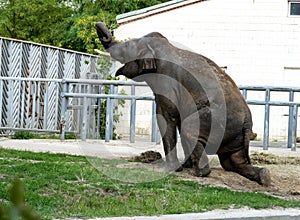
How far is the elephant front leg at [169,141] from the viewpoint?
792 centimetres

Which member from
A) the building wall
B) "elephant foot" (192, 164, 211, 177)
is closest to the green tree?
the building wall

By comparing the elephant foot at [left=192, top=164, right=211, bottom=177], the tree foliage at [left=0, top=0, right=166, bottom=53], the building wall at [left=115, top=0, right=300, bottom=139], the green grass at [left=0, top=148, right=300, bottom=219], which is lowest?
the green grass at [left=0, top=148, right=300, bottom=219]

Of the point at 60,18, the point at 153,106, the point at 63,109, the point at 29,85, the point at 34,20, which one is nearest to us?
the point at 153,106

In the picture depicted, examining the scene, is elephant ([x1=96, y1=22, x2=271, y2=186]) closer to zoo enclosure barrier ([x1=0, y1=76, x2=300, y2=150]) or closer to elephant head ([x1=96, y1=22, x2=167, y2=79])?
elephant head ([x1=96, y1=22, x2=167, y2=79])

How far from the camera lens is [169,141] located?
7.98m

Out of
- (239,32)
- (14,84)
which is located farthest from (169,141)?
(239,32)

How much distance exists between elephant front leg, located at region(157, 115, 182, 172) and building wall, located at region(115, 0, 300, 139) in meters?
12.9

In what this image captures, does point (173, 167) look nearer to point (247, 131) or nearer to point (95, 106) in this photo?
point (247, 131)

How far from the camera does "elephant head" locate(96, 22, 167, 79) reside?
782cm

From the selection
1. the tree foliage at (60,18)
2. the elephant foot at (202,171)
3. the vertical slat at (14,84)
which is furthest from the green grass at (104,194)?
the tree foliage at (60,18)

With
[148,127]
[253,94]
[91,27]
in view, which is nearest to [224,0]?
[253,94]

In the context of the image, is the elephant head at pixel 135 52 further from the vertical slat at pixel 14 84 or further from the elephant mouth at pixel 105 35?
the vertical slat at pixel 14 84

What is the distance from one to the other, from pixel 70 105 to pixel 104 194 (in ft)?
22.2

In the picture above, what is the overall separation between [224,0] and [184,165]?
13.2 meters
